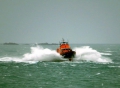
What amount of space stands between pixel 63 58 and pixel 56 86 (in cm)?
3191

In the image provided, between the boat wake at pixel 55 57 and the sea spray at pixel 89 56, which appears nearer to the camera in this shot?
the boat wake at pixel 55 57

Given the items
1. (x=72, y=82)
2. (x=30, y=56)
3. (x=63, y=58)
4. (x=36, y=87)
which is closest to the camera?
(x=36, y=87)

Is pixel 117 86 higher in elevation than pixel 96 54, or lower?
lower

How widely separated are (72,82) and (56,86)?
307 centimetres

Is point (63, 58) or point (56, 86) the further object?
point (63, 58)

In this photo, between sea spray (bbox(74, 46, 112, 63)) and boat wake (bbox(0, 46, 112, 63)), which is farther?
sea spray (bbox(74, 46, 112, 63))

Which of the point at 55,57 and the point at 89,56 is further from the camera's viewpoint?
the point at 89,56

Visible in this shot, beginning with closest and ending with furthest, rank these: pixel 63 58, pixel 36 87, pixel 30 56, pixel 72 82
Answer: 1. pixel 36 87
2. pixel 72 82
3. pixel 63 58
4. pixel 30 56

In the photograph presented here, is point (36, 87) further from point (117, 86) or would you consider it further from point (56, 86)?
point (117, 86)

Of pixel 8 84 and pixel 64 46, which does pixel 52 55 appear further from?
pixel 8 84

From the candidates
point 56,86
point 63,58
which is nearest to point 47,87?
point 56,86

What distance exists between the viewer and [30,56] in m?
64.5

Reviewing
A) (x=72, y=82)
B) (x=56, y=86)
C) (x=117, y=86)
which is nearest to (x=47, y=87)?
(x=56, y=86)

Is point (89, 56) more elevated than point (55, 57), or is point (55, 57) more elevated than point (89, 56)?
point (55, 57)
